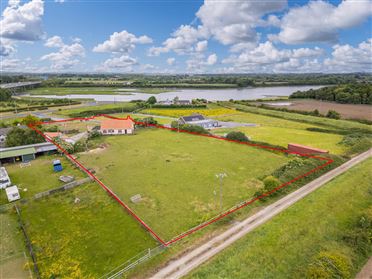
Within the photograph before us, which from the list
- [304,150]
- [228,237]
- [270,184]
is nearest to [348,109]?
[304,150]

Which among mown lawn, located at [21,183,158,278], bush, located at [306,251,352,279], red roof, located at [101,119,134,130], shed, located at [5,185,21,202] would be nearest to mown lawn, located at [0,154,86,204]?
shed, located at [5,185,21,202]

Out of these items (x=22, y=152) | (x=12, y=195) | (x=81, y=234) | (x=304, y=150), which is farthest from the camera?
(x=304, y=150)

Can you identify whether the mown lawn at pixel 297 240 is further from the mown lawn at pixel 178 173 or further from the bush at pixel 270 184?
the mown lawn at pixel 178 173

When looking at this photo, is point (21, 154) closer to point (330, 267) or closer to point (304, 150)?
point (330, 267)

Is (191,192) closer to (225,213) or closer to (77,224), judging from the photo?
(225,213)

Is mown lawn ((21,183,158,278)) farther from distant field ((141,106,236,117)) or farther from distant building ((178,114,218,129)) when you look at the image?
distant field ((141,106,236,117))

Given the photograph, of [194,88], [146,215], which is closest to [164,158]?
[146,215]

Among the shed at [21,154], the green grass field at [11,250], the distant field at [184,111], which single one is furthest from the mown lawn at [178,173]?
the distant field at [184,111]
